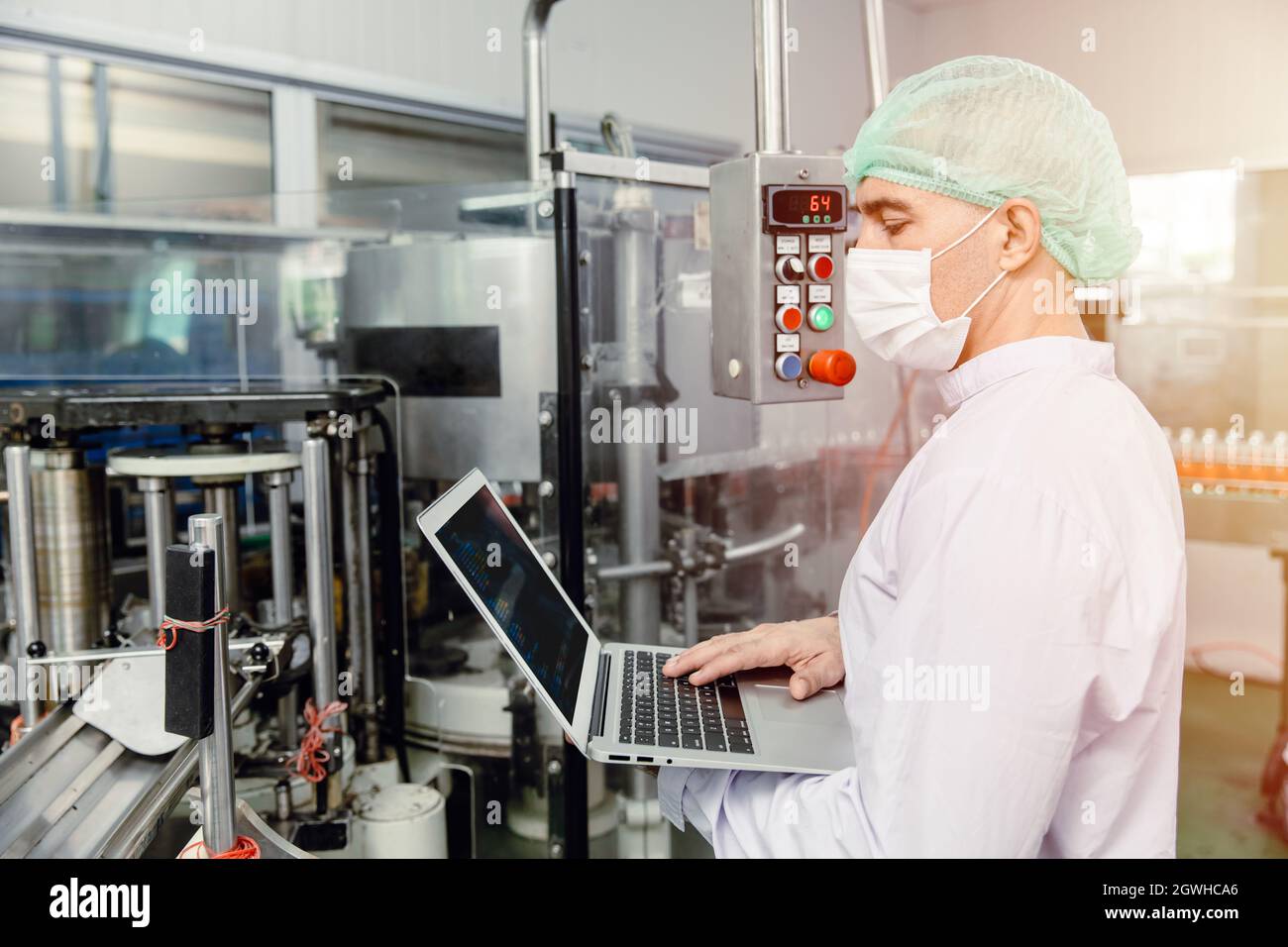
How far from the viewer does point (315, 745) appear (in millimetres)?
1519

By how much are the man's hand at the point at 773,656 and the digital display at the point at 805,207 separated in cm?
43

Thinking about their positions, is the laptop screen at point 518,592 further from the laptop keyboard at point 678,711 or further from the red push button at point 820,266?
the red push button at point 820,266

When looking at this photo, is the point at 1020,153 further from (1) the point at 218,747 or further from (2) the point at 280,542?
(2) the point at 280,542

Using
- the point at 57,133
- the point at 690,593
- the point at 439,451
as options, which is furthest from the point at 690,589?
the point at 57,133

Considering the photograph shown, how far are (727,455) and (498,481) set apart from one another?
1.41 ft

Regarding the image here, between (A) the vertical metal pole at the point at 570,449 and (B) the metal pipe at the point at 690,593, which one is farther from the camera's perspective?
(B) the metal pipe at the point at 690,593

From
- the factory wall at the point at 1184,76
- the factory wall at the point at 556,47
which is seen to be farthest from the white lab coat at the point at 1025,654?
the factory wall at the point at 1184,76

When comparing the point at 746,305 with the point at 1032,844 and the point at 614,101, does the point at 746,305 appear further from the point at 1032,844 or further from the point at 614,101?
the point at 614,101

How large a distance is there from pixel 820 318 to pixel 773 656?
0.37m

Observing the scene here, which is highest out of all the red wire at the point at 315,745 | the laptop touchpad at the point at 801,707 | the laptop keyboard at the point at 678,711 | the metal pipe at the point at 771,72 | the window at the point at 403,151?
the window at the point at 403,151

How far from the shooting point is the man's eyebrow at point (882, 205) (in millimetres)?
985

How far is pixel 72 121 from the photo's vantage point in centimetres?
206

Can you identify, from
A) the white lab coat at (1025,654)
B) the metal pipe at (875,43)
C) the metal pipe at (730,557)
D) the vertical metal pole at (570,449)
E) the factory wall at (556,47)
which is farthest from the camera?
the factory wall at (556,47)
